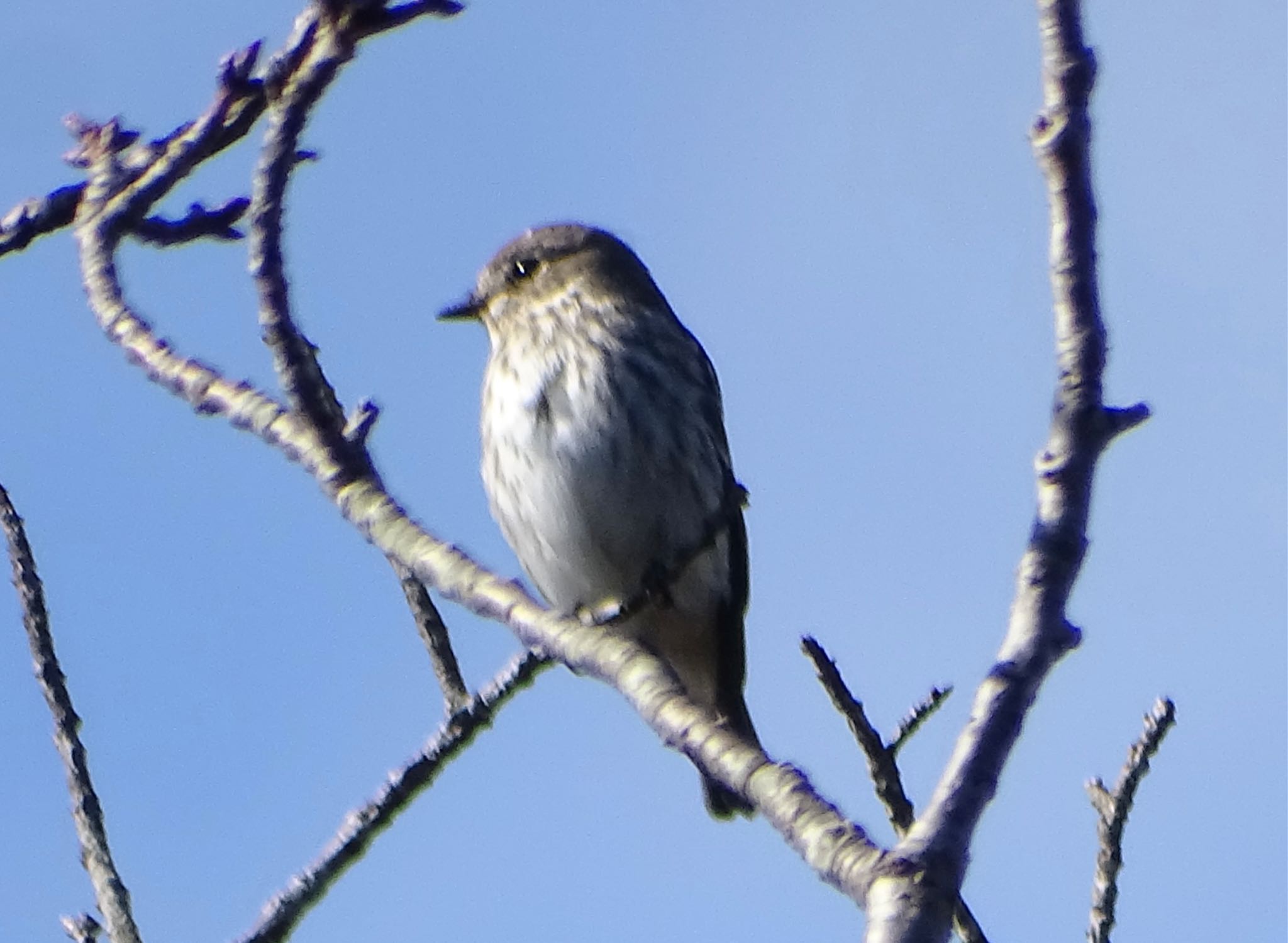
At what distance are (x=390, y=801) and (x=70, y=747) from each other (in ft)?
2.02

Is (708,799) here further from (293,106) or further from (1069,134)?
(1069,134)

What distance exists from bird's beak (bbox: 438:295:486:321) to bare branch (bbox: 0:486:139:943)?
12.0 ft

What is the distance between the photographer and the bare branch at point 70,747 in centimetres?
314

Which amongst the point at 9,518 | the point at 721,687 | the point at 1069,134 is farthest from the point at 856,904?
the point at 721,687

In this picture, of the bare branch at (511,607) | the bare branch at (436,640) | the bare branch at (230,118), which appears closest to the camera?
the bare branch at (511,607)

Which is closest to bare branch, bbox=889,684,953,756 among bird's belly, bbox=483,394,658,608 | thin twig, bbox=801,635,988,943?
thin twig, bbox=801,635,988,943

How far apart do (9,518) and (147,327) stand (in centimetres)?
50

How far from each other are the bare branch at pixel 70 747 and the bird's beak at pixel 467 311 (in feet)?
12.0

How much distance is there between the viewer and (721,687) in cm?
667

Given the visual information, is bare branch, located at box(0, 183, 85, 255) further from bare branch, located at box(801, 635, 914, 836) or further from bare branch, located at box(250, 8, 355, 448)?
bare branch, located at box(801, 635, 914, 836)

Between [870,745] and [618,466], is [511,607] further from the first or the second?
[618,466]

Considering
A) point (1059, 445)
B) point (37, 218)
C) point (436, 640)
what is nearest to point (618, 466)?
point (436, 640)

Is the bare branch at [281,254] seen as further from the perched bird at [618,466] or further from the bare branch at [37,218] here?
the perched bird at [618,466]

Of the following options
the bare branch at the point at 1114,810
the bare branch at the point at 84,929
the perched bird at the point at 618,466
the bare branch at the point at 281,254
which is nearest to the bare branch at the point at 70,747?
the bare branch at the point at 84,929
